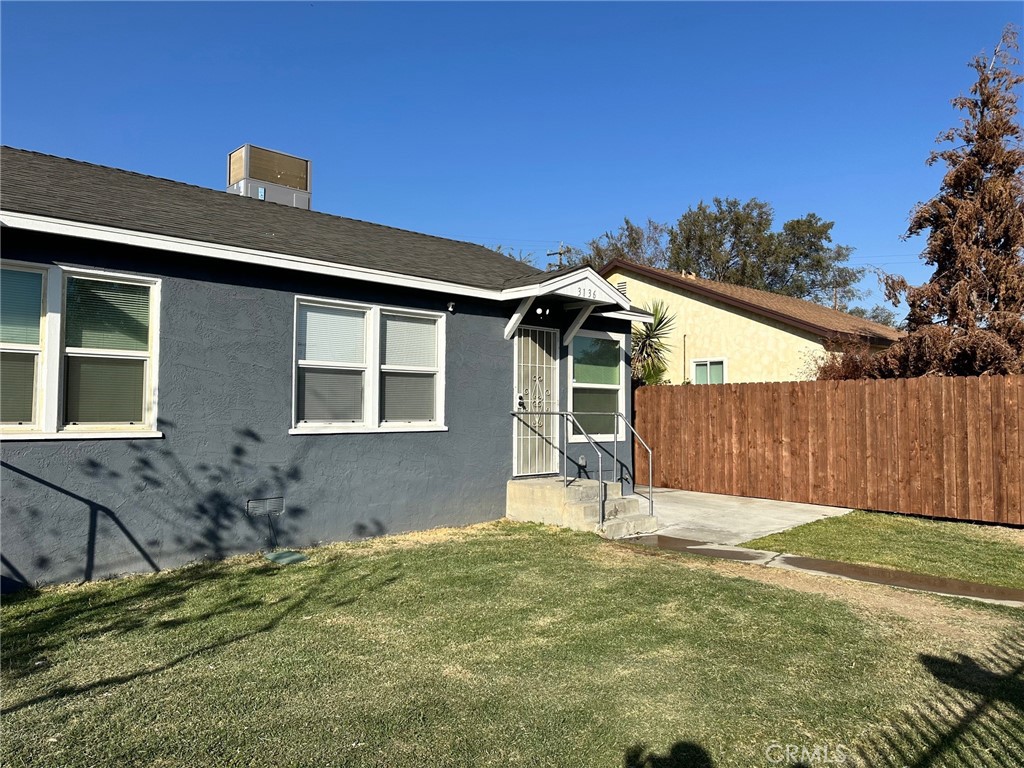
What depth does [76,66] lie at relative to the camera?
33.9ft

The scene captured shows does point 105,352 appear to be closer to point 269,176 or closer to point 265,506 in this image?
point 265,506

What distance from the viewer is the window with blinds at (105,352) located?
6.14 meters

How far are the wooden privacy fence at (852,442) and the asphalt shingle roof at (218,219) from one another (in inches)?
186

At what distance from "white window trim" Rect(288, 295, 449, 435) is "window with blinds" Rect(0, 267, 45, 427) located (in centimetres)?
230

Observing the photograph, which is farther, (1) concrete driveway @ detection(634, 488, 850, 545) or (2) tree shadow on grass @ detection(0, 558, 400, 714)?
(1) concrete driveway @ detection(634, 488, 850, 545)

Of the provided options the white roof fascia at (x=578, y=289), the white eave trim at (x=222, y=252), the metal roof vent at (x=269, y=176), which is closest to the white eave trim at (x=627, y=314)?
the white roof fascia at (x=578, y=289)

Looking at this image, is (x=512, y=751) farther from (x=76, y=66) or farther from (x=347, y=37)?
A: (x=347, y=37)

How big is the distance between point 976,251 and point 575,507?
338 inches

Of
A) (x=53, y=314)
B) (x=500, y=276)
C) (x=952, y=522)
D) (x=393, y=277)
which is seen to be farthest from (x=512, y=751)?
(x=952, y=522)

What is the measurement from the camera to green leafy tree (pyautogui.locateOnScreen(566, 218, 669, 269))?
41250mm

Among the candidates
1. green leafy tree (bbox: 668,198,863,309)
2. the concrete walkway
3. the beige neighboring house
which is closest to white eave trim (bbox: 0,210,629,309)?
the concrete walkway

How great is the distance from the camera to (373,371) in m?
8.14

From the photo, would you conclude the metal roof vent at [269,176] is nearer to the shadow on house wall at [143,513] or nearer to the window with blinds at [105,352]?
the window with blinds at [105,352]
